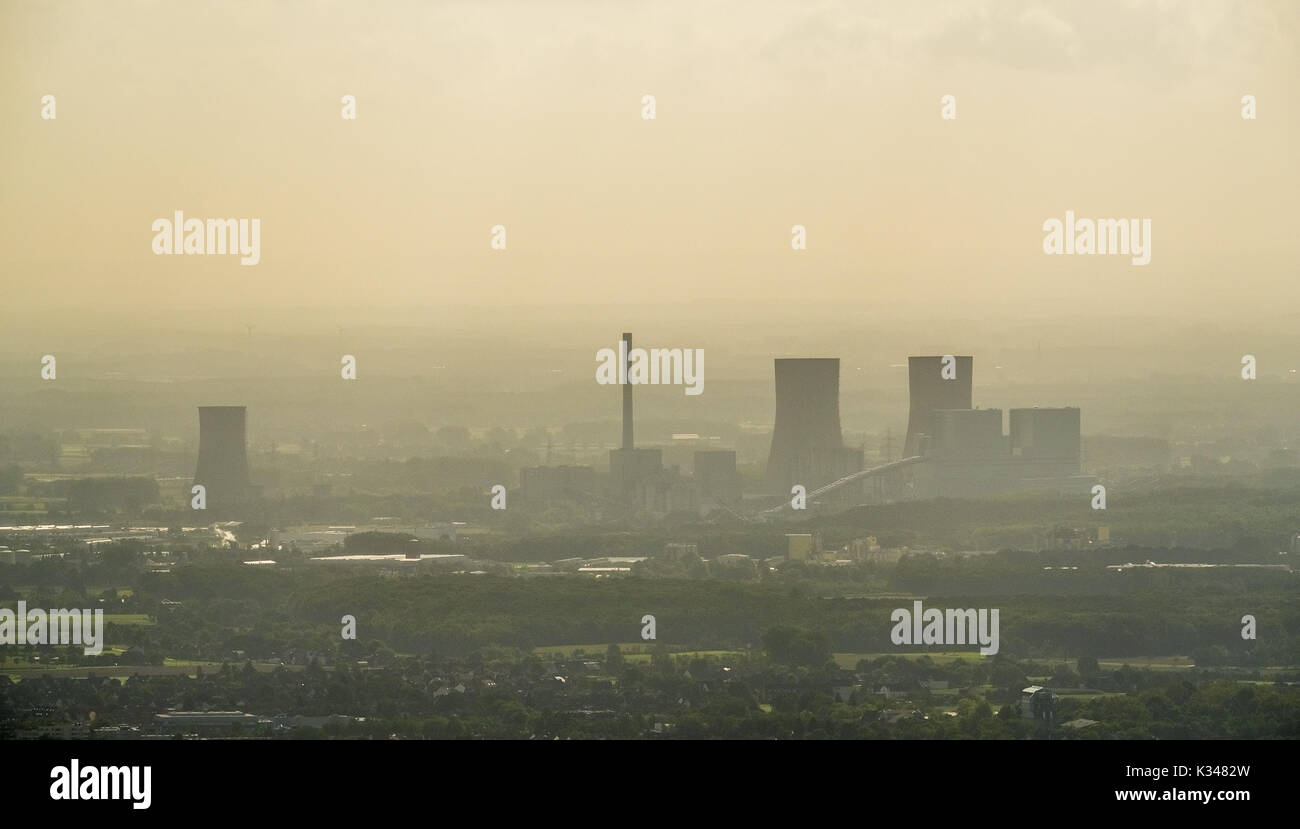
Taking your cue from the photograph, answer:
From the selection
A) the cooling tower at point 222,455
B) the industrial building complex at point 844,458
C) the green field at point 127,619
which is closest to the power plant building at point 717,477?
the industrial building complex at point 844,458

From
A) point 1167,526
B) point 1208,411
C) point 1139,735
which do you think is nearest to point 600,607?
point 1139,735

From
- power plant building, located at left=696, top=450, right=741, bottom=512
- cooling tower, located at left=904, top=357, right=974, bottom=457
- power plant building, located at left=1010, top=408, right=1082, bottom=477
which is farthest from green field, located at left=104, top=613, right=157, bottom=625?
power plant building, located at left=1010, top=408, right=1082, bottom=477

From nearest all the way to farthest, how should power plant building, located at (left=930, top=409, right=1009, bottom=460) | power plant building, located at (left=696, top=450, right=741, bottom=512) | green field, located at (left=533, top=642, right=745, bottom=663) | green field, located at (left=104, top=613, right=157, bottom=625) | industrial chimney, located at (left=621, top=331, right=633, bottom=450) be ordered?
1. green field, located at (left=533, top=642, right=745, bottom=663)
2. green field, located at (left=104, top=613, right=157, bottom=625)
3. industrial chimney, located at (left=621, top=331, right=633, bottom=450)
4. power plant building, located at (left=696, top=450, right=741, bottom=512)
5. power plant building, located at (left=930, top=409, right=1009, bottom=460)

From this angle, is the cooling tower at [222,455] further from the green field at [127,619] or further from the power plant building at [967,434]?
the power plant building at [967,434]

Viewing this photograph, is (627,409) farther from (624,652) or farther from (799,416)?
(624,652)

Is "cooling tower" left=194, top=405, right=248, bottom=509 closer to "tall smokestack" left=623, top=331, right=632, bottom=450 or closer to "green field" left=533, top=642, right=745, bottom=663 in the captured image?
"tall smokestack" left=623, top=331, right=632, bottom=450

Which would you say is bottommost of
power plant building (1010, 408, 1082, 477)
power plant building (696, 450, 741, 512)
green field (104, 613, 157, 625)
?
green field (104, 613, 157, 625)
